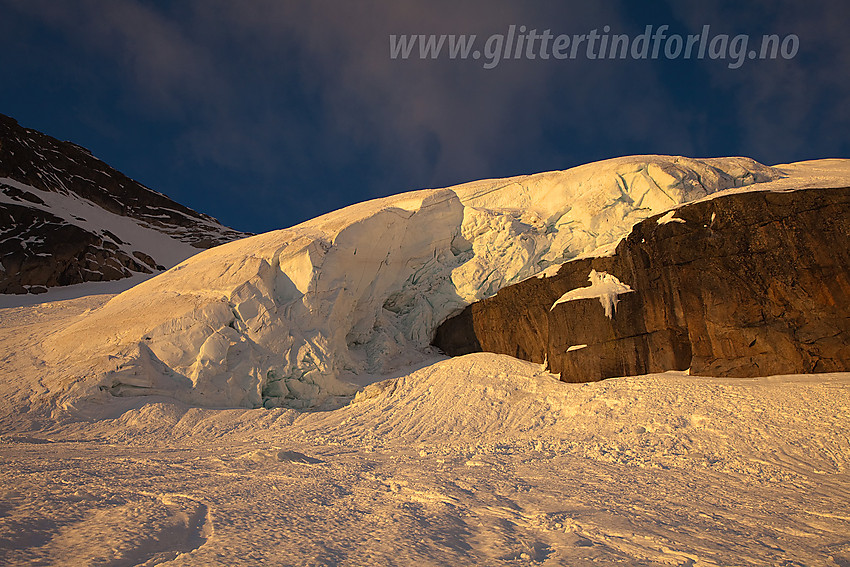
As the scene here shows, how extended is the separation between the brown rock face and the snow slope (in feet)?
3.70

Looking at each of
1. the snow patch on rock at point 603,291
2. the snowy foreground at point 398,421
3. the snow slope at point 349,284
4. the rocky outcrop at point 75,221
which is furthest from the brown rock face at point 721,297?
the rocky outcrop at point 75,221

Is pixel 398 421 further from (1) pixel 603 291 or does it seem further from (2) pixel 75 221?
(2) pixel 75 221

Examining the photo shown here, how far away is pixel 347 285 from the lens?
15250mm

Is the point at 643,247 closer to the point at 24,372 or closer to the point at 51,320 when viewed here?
the point at 24,372

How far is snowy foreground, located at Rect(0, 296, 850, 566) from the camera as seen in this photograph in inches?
171

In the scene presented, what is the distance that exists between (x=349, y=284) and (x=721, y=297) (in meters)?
10.2

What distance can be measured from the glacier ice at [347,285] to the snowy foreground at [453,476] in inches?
43.5

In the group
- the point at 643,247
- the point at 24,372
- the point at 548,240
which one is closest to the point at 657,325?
the point at 643,247

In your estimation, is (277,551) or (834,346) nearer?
(277,551)

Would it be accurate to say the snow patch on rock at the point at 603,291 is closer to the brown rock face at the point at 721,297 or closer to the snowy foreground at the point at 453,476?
the brown rock face at the point at 721,297

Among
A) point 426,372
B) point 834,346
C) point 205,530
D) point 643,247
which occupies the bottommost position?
point 205,530

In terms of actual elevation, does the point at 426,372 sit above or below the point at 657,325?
below

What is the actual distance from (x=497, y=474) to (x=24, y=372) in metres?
11.9

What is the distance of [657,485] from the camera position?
276 inches
